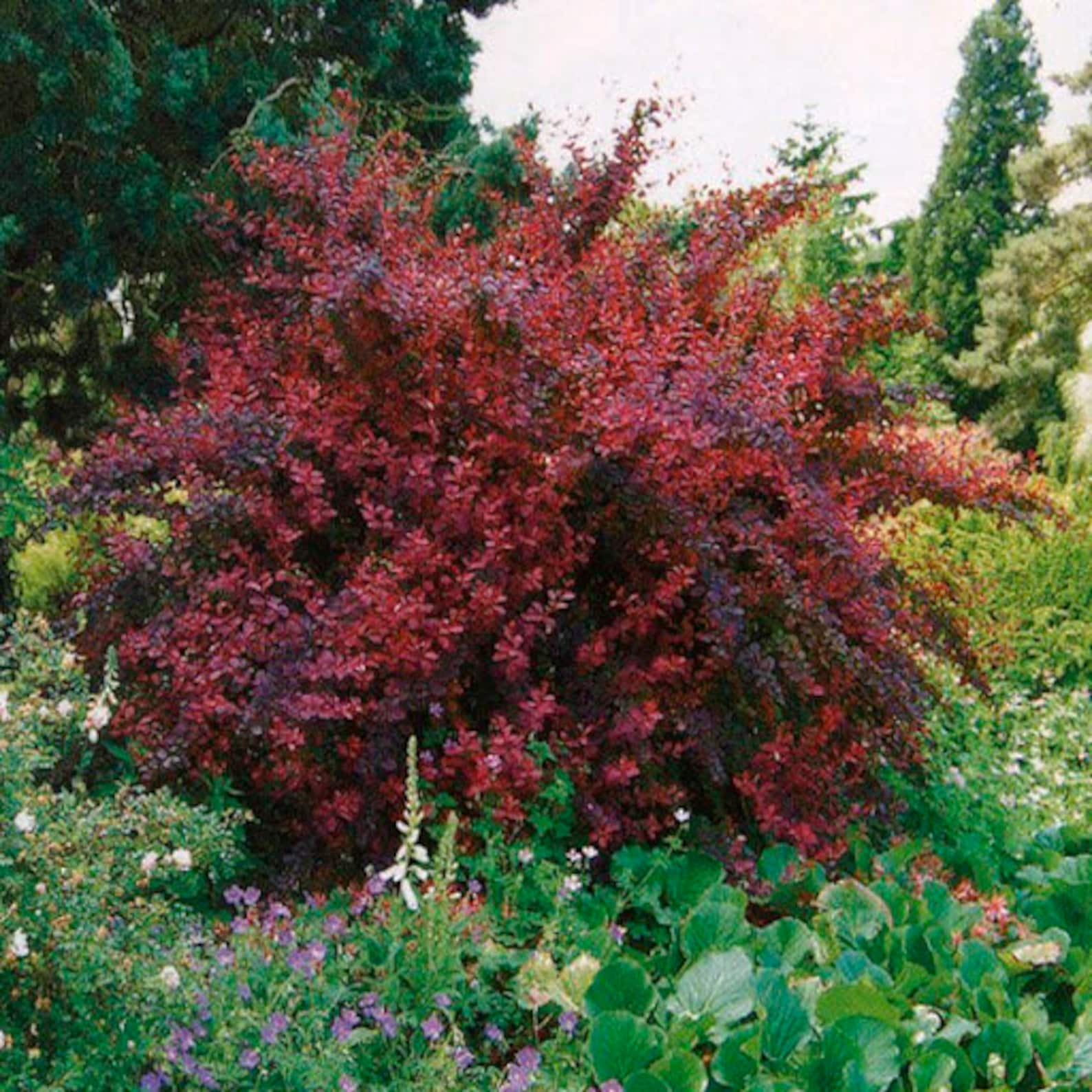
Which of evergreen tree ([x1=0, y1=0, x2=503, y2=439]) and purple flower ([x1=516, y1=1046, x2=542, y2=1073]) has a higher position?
evergreen tree ([x1=0, y1=0, x2=503, y2=439])

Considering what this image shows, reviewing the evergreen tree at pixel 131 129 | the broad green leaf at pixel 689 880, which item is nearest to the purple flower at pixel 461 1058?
the broad green leaf at pixel 689 880

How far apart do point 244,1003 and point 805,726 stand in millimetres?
1697

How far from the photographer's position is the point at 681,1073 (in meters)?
2.20

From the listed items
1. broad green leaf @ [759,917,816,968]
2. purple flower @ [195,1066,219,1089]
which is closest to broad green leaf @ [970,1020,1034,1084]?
broad green leaf @ [759,917,816,968]

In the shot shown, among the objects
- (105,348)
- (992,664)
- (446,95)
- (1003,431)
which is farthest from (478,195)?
(1003,431)

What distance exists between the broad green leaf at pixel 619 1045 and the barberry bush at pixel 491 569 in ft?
2.18

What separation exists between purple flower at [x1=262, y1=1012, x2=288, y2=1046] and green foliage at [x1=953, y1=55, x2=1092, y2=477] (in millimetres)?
14018

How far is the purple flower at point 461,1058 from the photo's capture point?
7.36 feet

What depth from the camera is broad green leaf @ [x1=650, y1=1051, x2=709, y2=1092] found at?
86.5 inches

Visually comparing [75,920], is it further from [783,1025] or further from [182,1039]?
[783,1025]

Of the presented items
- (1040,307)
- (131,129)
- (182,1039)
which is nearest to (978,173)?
(1040,307)

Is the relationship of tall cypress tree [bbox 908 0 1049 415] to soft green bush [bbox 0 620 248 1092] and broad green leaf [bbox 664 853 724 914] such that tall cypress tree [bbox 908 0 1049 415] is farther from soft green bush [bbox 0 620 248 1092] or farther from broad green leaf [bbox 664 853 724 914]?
soft green bush [bbox 0 620 248 1092]

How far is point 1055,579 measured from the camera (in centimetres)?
641

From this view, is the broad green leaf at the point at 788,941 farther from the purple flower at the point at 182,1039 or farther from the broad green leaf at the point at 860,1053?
the purple flower at the point at 182,1039
